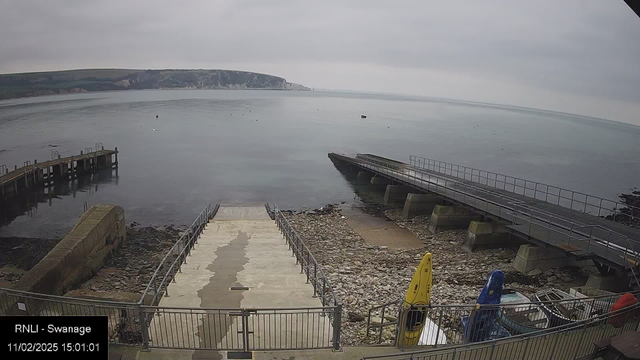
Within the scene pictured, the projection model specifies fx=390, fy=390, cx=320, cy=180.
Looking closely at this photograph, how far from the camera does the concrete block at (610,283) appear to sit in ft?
48.7

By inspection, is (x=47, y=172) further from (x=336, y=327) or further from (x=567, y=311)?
(x=567, y=311)

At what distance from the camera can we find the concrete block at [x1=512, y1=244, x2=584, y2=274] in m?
18.2

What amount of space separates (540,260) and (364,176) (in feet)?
93.7

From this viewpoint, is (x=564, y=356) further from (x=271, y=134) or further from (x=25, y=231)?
(x=271, y=134)

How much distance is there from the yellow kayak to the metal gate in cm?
169

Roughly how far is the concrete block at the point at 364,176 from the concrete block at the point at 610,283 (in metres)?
30.7

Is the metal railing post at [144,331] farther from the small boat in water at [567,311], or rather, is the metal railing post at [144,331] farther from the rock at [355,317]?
the small boat in water at [567,311]

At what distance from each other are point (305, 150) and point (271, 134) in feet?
82.5

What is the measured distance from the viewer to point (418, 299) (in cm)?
848

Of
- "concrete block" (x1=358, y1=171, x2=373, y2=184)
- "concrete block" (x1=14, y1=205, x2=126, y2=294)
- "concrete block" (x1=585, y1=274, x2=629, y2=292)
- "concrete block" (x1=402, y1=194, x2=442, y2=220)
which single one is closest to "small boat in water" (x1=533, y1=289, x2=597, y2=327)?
"concrete block" (x1=585, y1=274, x2=629, y2=292)

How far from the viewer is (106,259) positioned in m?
21.2

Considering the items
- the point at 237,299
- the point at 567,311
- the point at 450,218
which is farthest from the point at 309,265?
the point at 450,218

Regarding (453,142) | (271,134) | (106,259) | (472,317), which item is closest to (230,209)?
(106,259)

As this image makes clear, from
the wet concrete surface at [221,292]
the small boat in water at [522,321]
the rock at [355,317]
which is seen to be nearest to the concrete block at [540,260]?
the small boat in water at [522,321]
